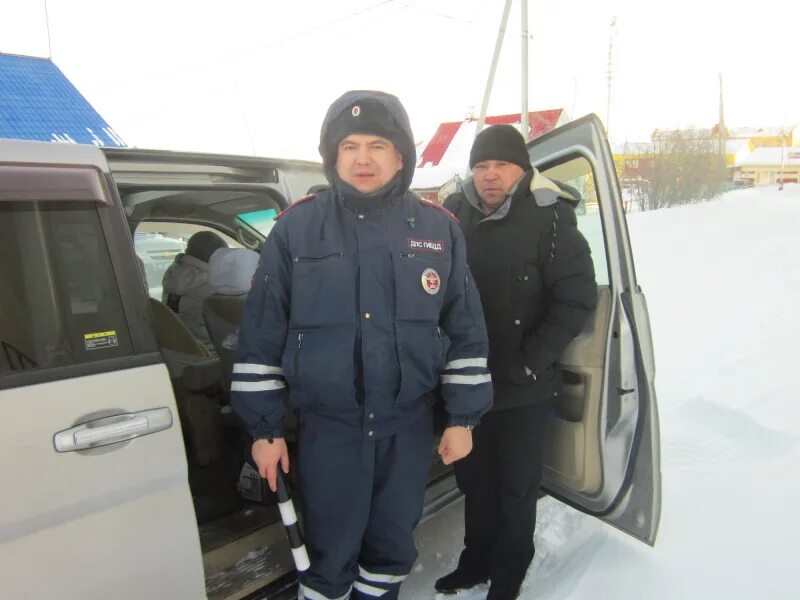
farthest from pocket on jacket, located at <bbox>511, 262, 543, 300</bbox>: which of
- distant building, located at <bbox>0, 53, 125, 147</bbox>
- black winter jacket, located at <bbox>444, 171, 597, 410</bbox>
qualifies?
distant building, located at <bbox>0, 53, 125, 147</bbox>

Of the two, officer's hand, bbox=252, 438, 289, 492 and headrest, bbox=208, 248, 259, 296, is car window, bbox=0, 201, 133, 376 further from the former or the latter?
headrest, bbox=208, 248, 259, 296

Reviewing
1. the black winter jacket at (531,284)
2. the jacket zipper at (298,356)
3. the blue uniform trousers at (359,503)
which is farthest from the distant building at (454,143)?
the jacket zipper at (298,356)

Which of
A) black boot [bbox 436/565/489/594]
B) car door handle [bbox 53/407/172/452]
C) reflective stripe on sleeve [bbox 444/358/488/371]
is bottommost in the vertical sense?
black boot [bbox 436/565/489/594]

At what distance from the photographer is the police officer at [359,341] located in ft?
5.27

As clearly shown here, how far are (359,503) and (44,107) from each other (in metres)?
9.84

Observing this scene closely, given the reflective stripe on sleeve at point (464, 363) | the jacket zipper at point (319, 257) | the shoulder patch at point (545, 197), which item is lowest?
the reflective stripe on sleeve at point (464, 363)

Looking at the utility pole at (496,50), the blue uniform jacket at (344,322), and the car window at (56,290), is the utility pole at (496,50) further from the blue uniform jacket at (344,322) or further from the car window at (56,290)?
the car window at (56,290)

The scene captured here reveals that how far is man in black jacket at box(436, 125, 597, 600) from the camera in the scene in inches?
81.0

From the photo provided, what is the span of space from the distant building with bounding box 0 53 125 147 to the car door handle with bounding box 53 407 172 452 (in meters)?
8.24

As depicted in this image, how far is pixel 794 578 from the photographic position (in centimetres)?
211

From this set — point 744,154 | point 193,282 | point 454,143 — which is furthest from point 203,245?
point 744,154

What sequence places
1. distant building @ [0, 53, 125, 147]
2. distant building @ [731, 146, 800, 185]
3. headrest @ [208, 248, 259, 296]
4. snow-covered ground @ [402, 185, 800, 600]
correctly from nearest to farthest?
1. snow-covered ground @ [402, 185, 800, 600]
2. headrest @ [208, 248, 259, 296]
3. distant building @ [0, 53, 125, 147]
4. distant building @ [731, 146, 800, 185]

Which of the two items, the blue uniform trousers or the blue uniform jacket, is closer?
the blue uniform jacket

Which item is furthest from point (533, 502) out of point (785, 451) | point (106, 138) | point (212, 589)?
point (106, 138)
